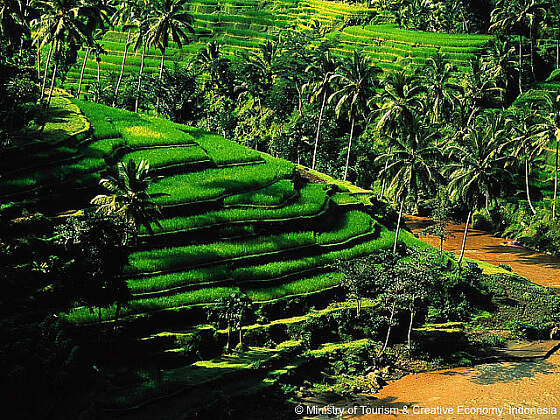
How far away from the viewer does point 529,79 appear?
251 ft

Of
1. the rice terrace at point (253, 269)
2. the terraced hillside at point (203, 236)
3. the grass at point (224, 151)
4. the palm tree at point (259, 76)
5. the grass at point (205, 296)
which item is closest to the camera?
the rice terrace at point (253, 269)

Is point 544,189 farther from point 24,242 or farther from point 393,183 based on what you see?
point 24,242

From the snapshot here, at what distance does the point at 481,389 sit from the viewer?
1191 inches

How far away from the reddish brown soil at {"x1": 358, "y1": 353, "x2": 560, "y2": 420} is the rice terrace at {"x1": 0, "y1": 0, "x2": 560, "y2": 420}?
0.45 ft

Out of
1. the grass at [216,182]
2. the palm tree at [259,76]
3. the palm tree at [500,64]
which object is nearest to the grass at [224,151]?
the grass at [216,182]

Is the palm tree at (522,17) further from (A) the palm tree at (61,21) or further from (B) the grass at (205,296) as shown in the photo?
(A) the palm tree at (61,21)

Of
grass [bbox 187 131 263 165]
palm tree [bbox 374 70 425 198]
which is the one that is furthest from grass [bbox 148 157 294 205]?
palm tree [bbox 374 70 425 198]

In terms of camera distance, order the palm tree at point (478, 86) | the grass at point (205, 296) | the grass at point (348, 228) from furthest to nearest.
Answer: the palm tree at point (478, 86) → the grass at point (348, 228) → the grass at point (205, 296)

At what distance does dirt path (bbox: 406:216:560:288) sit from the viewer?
48094mm

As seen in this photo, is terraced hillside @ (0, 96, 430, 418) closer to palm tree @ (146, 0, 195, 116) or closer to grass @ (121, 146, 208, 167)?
grass @ (121, 146, 208, 167)

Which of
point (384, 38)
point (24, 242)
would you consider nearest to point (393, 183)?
point (24, 242)

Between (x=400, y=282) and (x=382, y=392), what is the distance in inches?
252

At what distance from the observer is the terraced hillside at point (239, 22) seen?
89312 mm

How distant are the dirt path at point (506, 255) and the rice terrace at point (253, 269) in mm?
363
